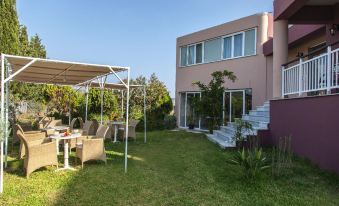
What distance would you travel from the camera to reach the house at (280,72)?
7.70 meters

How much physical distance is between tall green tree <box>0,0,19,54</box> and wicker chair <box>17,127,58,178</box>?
13.7 meters

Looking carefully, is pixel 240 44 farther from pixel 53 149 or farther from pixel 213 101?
pixel 53 149

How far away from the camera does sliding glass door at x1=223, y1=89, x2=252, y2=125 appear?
17.2 m

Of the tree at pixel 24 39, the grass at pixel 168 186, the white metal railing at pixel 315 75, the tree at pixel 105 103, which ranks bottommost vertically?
the grass at pixel 168 186

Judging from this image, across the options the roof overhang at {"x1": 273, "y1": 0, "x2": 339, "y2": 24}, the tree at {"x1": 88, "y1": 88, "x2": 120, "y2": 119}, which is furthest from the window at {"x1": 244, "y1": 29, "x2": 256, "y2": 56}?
the tree at {"x1": 88, "y1": 88, "x2": 120, "y2": 119}

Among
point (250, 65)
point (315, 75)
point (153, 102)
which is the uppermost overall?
point (250, 65)

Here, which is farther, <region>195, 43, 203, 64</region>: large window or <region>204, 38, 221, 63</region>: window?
<region>195, 43, 203, 64</region>: large window

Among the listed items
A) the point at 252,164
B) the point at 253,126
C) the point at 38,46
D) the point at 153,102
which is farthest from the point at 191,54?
the point at 38,46

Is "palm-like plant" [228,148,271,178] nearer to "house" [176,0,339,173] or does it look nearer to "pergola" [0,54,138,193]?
"house" [176,0,339,173]

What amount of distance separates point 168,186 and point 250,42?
12358 mm

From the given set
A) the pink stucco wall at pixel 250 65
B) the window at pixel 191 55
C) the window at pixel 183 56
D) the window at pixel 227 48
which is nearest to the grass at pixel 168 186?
the pink stucco wall at pixel 250 65

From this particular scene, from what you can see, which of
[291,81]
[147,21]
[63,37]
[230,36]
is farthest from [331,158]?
[63,37]

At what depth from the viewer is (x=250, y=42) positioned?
57.0ft

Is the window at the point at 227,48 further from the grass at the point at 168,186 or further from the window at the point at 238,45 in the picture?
the grass at the point at 168,186
